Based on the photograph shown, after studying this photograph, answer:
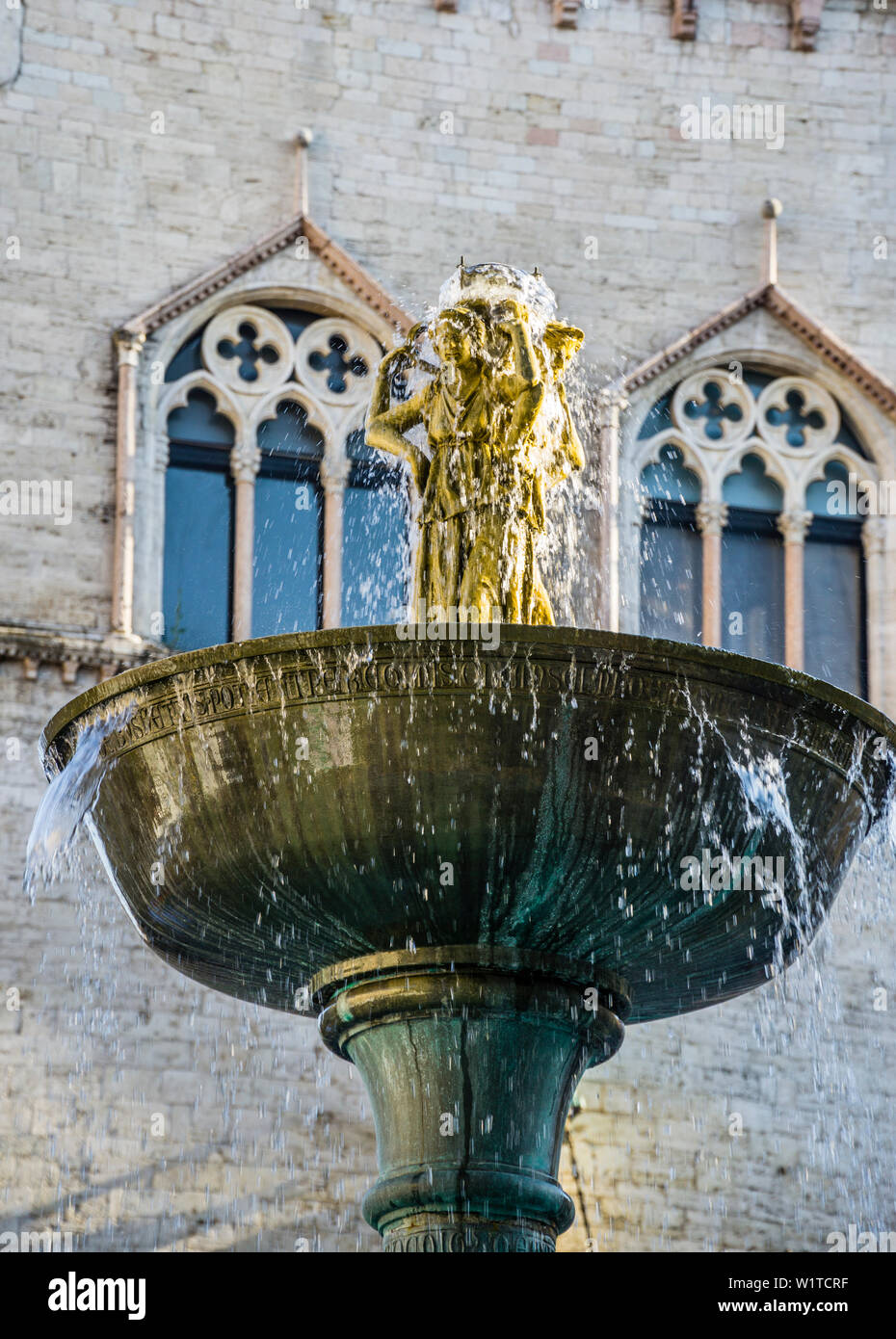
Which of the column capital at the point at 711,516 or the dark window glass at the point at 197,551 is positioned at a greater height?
the column capital at the point at 711,516

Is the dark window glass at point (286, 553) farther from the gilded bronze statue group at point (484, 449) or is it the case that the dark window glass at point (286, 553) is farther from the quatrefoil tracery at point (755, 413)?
the gilded bronze statue group at point (484, 449)

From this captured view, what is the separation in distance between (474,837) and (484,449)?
1.85 m

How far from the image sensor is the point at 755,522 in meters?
15.7

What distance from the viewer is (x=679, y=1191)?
13680 mm

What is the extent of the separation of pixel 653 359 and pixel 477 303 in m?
6.56

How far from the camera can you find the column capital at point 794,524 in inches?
612

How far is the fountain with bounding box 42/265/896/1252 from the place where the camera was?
752cm

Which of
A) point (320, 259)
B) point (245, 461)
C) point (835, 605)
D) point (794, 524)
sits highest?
point (320, 259)

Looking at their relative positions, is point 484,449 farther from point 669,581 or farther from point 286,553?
point 669,581

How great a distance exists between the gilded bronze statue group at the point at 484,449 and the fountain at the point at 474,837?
922mm

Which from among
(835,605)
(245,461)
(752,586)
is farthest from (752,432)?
(245,461)

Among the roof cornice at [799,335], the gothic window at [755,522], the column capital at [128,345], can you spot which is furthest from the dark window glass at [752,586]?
the column capital at [128,345]

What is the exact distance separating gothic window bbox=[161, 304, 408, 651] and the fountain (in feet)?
21.1

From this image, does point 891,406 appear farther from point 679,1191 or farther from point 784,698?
point 784,698
